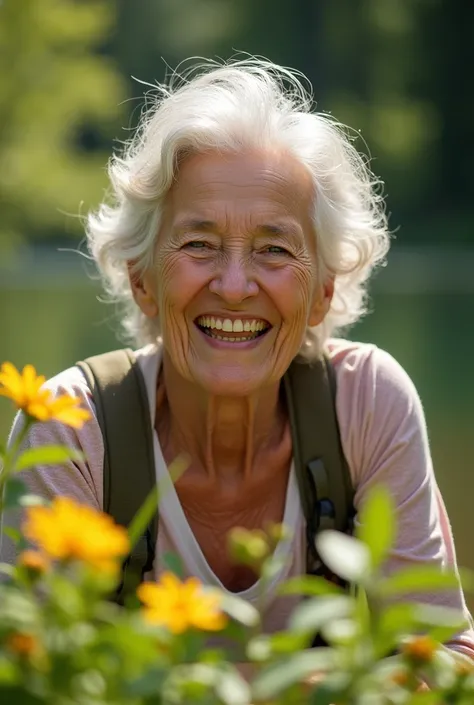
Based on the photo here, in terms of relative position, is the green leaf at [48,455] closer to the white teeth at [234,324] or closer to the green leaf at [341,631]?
the green leaf at [341,631]

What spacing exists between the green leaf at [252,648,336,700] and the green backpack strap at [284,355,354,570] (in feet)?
5.76

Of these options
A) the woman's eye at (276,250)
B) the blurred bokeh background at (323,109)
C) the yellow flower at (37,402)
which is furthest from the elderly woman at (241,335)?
the yellow flower at (37,402)

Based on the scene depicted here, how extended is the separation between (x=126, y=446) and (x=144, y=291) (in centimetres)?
44

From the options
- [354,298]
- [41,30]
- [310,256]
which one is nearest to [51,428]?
[310,256]

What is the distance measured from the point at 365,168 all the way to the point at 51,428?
103 cm

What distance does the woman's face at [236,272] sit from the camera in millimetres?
2611

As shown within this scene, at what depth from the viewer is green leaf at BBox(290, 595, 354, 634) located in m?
0.88

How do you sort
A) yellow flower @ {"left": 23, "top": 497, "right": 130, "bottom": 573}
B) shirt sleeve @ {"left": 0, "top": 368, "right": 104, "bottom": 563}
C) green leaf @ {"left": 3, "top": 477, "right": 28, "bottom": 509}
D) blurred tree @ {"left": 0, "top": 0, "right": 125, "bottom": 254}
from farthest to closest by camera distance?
blurred tree @ {"left": 0, "top": 0, "right": 125, "bottom": 254} → shirt sleeve @ {"left": 0, "top": 368, "right": 104, "bottom": 563} → green leaf @ {"left": 3, "top": 477, "right": 28, "bottom": 509} → yellow flower @ {"left": 23, "top": 497, "right": 130, "bottom": 573}

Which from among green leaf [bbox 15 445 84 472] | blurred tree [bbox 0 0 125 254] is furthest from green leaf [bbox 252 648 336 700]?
blurred tree [bbox 0 0 125 254]

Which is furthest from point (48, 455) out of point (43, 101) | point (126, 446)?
point (43, 101)

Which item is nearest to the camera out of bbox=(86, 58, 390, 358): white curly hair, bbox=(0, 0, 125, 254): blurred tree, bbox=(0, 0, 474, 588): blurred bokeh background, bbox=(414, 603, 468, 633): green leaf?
bbox=(414, 603, 468, 633): green leaf

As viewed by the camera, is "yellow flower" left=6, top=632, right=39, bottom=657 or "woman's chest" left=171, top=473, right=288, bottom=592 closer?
"yellow flower" left=6, top=632, right=39, bottom=657

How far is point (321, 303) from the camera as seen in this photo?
9.50 ft

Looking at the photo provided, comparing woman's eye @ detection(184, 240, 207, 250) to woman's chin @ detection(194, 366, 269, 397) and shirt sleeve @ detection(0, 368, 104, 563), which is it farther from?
shirt sleeve @ detection(0, 368, 104, 563)
